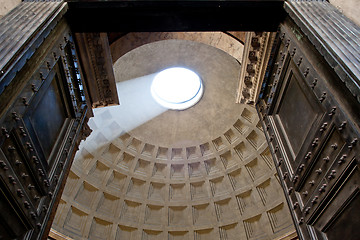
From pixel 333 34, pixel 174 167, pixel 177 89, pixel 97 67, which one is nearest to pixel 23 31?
pixel 97 67

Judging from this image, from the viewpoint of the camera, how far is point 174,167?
14.0 meters

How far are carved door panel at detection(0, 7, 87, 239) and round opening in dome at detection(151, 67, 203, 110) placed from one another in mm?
8183

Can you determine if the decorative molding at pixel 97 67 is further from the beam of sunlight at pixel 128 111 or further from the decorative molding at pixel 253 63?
the beam of sunlight at pixel 128 111

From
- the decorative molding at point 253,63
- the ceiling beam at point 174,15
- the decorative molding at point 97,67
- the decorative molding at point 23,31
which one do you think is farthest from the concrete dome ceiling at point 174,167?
the decorative molding at point 23,31

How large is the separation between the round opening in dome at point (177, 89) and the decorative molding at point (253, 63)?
5.72m

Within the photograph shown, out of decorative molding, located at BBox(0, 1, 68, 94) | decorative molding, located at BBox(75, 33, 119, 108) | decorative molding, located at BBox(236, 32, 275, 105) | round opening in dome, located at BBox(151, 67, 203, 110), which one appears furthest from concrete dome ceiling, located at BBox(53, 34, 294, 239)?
decorative molding, located at BBox(0, 1, 68, 94)

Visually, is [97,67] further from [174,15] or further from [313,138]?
[313,138]

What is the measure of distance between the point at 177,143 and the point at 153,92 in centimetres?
246

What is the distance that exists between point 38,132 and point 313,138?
381 cm

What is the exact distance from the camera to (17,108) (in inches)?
151

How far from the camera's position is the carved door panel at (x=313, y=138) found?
359 centimetres

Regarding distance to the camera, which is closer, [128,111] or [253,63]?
[253,63]

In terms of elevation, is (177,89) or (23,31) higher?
(177,89)

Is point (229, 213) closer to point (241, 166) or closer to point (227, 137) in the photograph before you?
point (241, 166)
